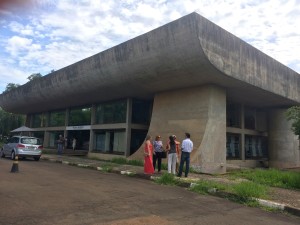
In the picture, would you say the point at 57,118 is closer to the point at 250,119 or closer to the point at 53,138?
the point at 53,138

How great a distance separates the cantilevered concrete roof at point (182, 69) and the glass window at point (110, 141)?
2.85m

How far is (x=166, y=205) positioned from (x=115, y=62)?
485 inches

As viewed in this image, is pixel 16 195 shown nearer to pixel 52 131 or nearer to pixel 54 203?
pixel 54 203

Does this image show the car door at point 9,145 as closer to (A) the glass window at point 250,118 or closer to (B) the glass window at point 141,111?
(B) the glass window at point 141,111

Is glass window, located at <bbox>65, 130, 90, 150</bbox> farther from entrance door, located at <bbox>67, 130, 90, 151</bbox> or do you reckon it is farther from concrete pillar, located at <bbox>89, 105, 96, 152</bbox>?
concrete pillar, located at <bbox>89, 105, 96, 152</bbox>

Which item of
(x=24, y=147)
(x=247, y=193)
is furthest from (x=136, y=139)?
(x=247, y=193)

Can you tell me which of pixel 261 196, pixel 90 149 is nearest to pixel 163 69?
pixel 261 196

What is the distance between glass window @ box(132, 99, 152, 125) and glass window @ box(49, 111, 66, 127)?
10.9 metres

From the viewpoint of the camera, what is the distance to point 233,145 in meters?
21.9

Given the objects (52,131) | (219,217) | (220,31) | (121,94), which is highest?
(220,31)

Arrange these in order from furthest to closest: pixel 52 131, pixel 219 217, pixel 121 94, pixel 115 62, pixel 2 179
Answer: pixel 52 131
pixel 121 94
pixel 115 62
pixel 2 179
pixel 219 217

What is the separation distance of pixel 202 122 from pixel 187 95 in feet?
7.03

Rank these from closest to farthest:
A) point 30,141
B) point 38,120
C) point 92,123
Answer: point 30,141 < point 92,123 < point 38,120

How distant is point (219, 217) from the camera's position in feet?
22.4
